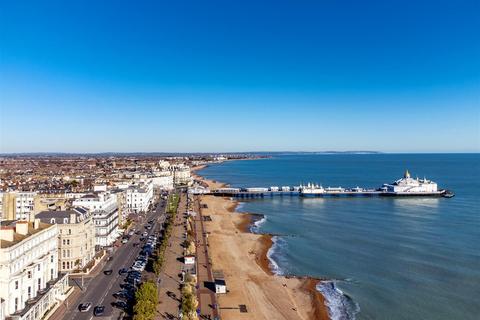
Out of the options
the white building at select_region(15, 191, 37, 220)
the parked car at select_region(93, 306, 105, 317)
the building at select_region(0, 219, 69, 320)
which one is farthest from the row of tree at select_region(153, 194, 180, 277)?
the white building at select_region(15, 191, 37, 220)

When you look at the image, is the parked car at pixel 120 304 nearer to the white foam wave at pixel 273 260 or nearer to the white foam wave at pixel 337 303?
the white foam wave at pixel 337 303

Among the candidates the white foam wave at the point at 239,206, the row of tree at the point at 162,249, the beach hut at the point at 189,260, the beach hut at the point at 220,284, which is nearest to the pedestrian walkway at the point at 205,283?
the beach hut at the point at 220,284

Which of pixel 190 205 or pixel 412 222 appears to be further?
pixel 190 205

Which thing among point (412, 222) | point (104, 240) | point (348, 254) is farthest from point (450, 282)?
point (104, 240)

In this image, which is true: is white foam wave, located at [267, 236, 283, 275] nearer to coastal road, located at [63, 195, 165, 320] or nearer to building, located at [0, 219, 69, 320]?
coastal road, located at [63, 195, 165, 320]

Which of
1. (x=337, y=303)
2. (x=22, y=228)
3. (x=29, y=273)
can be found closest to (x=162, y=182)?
(x=22, y=228)

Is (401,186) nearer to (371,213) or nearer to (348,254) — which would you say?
(371,213)
